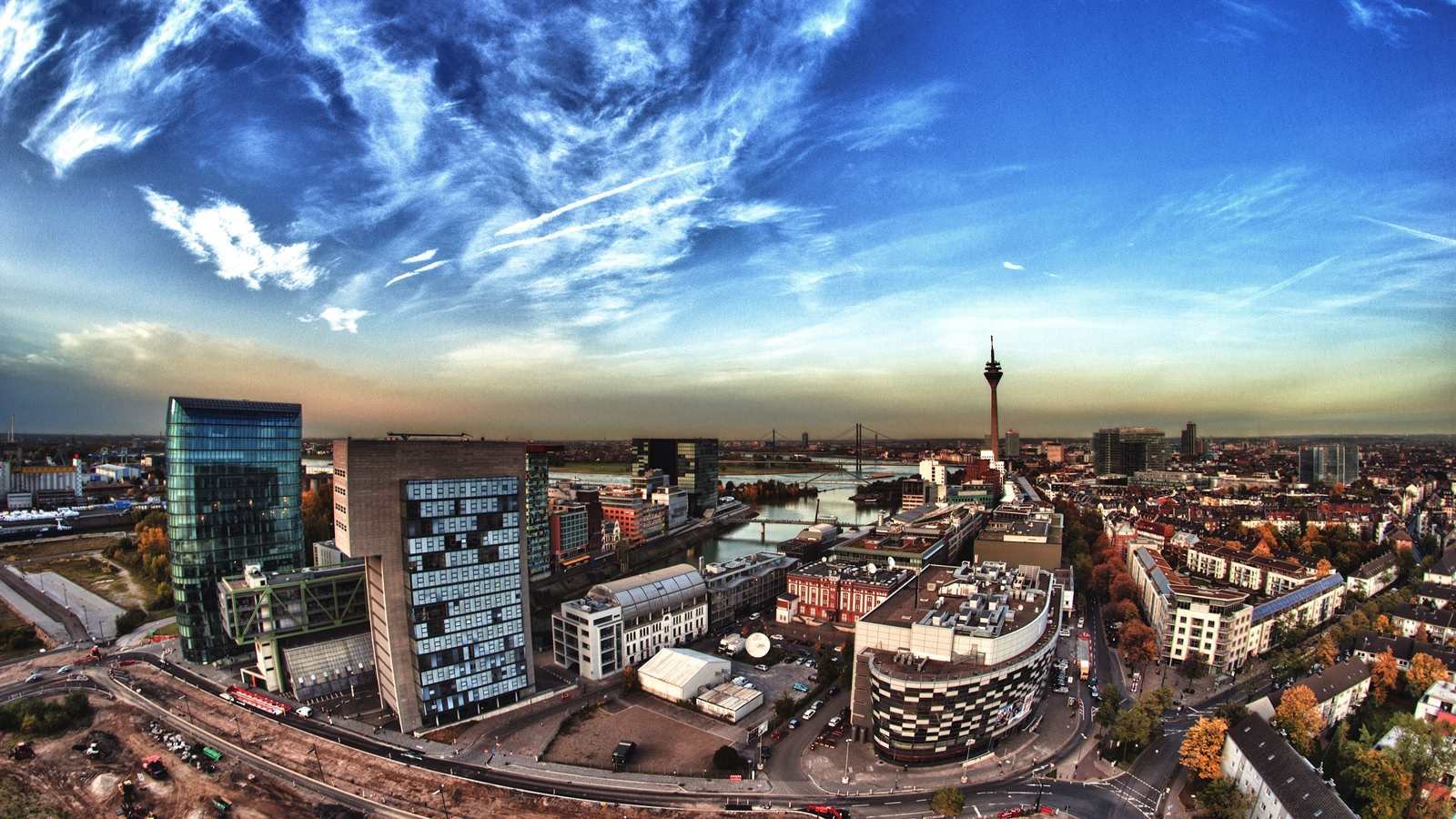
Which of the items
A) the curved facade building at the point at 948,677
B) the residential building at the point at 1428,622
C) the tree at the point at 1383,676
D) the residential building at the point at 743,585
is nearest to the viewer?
the curved facade building at the point at 948,677

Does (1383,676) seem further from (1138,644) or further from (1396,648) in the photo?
(1138,644)

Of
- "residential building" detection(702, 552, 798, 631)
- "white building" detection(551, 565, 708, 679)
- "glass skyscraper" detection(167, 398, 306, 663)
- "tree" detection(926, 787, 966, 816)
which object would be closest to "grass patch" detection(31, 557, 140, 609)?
"glass skyscraper" detection(167, 398, 306, 663)

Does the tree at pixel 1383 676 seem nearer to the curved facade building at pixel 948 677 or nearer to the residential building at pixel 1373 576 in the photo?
the curved facade building at pixel 948 677

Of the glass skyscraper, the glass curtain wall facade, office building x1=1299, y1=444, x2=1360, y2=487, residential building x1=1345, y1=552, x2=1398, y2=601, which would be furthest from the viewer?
office building x1=1299, y1=444, x2=1360, y2=487

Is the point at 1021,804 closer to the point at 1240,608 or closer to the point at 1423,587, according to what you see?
the point at 1240,608

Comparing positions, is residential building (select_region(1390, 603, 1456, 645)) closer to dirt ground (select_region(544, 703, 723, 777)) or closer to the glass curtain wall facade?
dirt ground (select_region(544, 703, 723, 777))

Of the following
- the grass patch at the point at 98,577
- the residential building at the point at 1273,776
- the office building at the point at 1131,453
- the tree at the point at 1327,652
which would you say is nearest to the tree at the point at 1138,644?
the tree at the point at 1327,652

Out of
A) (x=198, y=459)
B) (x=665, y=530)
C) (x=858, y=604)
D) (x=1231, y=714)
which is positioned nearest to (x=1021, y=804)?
(x=1231, y=714)
